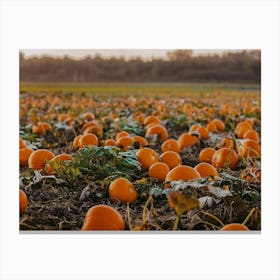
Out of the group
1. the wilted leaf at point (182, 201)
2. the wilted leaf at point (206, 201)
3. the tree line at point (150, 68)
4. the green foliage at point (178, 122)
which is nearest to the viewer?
the wilted leaf at point (182, 201)

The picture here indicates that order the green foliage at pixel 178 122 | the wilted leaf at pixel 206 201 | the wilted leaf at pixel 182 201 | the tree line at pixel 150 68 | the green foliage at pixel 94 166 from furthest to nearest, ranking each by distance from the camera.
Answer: the green foliage at pixel 178 122, the tree line at pixel 150 68, the green foliage at pixel 94 166, the wilted leaf at pixel 206 201, the wilted leaf at pixel 182 201

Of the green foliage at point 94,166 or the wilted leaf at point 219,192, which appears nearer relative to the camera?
the wilted leaf at point 219,192

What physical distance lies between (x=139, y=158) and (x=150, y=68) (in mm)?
795

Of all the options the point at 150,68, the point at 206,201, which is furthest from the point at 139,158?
the point at 150,68

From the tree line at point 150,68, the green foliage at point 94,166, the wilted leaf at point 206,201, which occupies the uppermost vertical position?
the tree line at point 150,68

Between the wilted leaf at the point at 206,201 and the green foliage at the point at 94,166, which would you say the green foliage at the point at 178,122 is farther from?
the wilted leaf at the point at 206,201

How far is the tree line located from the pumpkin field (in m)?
0.08

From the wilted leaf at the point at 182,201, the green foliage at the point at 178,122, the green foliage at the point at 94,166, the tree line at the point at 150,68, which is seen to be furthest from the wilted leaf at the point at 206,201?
the green foliage at the point at 178,122

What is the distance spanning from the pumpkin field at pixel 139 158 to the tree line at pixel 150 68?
0.08m

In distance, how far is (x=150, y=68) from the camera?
4.35 m

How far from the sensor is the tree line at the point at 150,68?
415 centimetres

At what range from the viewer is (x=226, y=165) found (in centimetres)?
397
